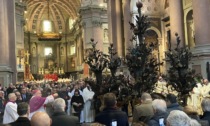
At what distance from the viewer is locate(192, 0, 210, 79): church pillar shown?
48.6 feet

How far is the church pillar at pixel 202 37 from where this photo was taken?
583 inches

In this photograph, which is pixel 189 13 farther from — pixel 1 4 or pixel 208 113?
pixel 208 113

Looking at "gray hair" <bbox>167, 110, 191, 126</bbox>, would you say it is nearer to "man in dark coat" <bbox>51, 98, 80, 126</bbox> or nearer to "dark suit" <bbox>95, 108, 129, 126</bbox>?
"dark suit" <bbox>95, 108, 129, 126</bbox>

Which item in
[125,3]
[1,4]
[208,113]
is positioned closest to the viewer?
[208,113]

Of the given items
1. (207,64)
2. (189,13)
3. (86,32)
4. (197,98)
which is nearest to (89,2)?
(86,32)

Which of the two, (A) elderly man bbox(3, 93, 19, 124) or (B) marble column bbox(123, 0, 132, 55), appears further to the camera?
(B) marble column bbox(123, 0, 132, 55)

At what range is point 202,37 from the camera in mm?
15117

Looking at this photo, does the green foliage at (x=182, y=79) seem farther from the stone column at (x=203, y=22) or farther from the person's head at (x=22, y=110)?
the stone column at (x=203, y=22)

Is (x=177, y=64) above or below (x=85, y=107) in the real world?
above

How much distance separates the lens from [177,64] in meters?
9.26

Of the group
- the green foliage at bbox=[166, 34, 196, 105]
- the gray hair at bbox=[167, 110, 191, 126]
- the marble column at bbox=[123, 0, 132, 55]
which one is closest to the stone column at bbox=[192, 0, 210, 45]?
the green foliage at bbox=[166, 34, 196, 105]

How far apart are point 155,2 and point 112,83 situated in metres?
16.8

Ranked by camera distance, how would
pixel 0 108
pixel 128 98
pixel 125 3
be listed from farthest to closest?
pixel 125 3 < pixel 0 108 < pixel 128 98

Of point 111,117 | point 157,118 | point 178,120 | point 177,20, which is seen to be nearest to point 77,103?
point 111,117
